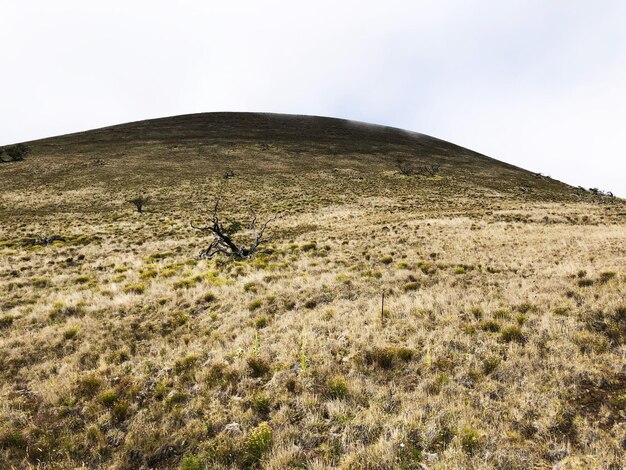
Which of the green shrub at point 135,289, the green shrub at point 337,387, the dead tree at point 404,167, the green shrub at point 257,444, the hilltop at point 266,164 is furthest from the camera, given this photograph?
the dead tree at point 404,167

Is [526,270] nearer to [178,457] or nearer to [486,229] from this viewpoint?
[486,229]

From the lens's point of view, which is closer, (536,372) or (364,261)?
(536,372)

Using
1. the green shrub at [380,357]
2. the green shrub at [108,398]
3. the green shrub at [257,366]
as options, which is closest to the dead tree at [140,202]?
the green shrub at [108,398]

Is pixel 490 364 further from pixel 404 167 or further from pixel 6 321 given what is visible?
pixel 404 167

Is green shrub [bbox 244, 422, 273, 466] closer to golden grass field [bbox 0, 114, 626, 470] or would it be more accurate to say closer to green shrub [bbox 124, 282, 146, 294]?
golden grass field [bbox 0, 114, 626, 470]

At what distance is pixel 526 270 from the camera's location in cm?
1198

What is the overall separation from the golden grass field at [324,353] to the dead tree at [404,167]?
4067 cm

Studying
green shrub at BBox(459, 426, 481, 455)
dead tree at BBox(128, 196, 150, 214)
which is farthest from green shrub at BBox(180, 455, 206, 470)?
dead tree at BBox(128, 196, 150, 214)

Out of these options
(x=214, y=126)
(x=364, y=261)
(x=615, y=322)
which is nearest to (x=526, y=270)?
(x=615, y=322)

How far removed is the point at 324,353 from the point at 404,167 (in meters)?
63.7

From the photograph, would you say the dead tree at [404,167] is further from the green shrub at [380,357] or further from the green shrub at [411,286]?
the green shrub at [380,357]

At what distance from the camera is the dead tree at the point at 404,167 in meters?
60.6

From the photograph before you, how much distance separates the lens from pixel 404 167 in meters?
66.3

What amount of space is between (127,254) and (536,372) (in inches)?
800
